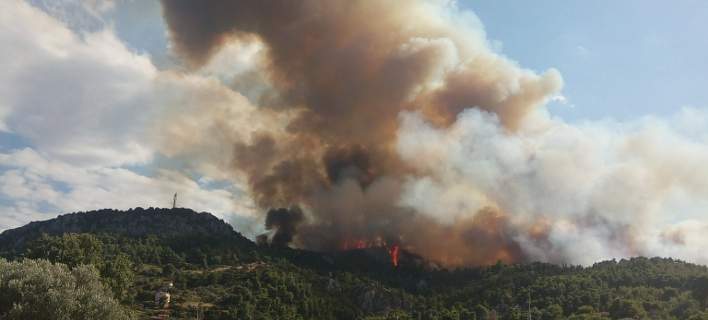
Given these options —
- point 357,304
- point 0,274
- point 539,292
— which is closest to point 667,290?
point 539,292

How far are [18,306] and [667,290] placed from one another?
596 feet

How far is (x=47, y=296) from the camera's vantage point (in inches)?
2506

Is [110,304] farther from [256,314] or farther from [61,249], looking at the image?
[256,314]

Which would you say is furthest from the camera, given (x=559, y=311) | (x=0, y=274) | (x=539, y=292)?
(x=539, y=292)

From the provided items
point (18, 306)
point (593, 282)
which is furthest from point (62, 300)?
point (593, 282)

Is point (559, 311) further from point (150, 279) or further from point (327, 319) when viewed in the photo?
point (150, 279)

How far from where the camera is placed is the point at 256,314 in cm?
14688

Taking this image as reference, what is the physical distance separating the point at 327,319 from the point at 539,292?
72181mm

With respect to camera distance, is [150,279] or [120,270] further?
[150,279]

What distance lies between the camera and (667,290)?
182 m

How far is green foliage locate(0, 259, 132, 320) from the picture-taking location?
6253cm

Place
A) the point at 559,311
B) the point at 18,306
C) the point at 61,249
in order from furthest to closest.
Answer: the point at 559,311 < the point at 61,249 < the point at 18,306

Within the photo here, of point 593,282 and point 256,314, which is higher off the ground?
point 593,282

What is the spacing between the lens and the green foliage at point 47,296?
205 ft
